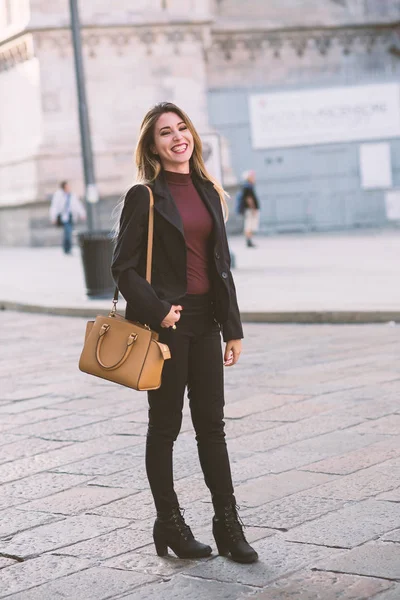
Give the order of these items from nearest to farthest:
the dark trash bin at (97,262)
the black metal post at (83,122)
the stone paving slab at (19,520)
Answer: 1. the stone paving slab at (19,520)
2. the dark trash bin at (97,262)
3. the black metal post at (83,122)

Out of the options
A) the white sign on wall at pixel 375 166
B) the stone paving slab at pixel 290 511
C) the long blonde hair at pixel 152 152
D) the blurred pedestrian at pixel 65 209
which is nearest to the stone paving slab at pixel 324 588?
the stone paving slab at pixel 290 511

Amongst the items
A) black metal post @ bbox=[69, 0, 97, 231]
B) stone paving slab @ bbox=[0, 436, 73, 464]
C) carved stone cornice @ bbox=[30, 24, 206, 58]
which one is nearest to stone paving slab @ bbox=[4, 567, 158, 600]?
stone paving slab @ bbox=[0, 436, 73, 464]

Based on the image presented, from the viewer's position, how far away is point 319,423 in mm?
6613

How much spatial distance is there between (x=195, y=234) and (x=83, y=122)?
12360 mm

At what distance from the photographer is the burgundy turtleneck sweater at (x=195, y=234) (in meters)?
4.25

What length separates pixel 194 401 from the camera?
4277 millimetres

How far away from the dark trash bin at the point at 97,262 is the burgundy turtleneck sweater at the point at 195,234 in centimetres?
1022

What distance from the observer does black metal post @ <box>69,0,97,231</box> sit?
16188 mm

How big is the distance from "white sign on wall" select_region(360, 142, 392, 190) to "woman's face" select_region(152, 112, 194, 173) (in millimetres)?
26197

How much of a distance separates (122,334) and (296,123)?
85.6ft

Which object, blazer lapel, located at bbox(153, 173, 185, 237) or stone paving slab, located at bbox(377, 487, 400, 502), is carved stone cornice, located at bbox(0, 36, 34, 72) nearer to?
stone paving slab, located at bbox(377, 487, 400, 502)

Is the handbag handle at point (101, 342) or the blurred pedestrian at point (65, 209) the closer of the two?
the handbag handle at point (101, 342)

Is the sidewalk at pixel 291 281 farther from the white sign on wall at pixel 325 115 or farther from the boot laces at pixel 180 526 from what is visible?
the boot laces at pixel 180 526

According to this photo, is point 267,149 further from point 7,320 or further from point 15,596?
point 15,596
